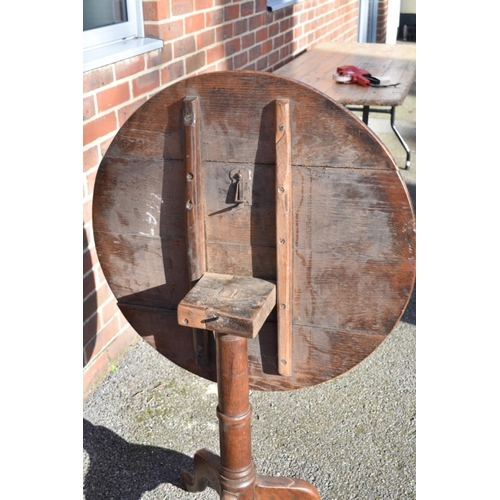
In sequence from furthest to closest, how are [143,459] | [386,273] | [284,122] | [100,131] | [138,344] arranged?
Answer: [138,344]
[100,131]
[143,459]
[386,273]
[284,122]

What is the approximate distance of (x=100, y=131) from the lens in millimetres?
2537

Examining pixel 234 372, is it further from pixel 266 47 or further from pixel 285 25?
pixel 285 25

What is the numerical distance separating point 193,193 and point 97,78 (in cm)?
108

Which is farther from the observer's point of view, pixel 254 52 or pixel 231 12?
pixel 254 52

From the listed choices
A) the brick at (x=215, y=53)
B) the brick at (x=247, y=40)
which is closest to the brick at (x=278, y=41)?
the brick at (x=247, y=40)

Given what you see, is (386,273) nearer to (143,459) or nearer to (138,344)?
(143,459)

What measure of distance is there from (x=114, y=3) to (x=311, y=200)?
5.61 ft

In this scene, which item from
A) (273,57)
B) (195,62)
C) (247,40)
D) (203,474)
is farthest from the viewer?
(273,57)

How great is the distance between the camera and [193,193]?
5.36 feet

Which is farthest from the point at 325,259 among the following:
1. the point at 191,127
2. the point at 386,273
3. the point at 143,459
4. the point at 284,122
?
the point at 143,459

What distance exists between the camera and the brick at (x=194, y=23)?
3.06 metres

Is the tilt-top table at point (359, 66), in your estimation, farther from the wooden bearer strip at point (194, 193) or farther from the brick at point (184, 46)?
the wooden bearer strip at point (194, 193)

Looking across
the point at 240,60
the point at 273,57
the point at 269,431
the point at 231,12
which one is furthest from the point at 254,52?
the point at 269,431

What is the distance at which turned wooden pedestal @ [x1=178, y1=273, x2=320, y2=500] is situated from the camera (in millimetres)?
1582
